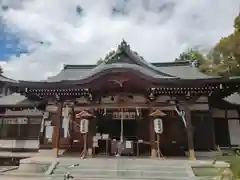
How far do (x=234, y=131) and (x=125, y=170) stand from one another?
278 inches

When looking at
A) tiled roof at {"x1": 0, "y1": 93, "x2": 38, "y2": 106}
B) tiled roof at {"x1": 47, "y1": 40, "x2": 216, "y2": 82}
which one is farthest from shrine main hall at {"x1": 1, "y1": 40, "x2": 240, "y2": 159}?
tiled roof at {"x1": 0, "y1": 93, "x2": 38, "y2": 106}

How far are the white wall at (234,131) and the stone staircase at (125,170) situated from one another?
16.3ft

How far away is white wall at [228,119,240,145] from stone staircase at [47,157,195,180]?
4980 millimetres

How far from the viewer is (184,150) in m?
12.4

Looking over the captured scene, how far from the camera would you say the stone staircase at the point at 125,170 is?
9.16 metres

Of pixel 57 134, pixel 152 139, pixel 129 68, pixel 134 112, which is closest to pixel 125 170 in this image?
pixel 152 139

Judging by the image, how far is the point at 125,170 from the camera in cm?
955

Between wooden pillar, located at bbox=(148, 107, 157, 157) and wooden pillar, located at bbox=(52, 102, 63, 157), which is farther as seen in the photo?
wooden pillar, located at bbox=(52, 102, 63, 157)

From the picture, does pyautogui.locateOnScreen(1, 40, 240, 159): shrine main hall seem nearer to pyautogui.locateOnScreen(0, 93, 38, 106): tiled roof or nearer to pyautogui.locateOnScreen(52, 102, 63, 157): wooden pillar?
pyautogui.locateOnScreen(52, 102, 63, 157): wooden pillar

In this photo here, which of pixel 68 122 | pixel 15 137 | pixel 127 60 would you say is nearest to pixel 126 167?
pixel 68 122

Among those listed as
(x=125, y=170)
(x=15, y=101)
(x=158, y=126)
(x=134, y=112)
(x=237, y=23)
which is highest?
(x=237, y=23)

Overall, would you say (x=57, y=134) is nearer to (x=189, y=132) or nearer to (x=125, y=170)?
(x=125, y=170)

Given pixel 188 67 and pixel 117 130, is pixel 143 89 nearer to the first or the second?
pixel 117 130

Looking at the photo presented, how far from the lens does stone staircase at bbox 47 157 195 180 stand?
916 cm
